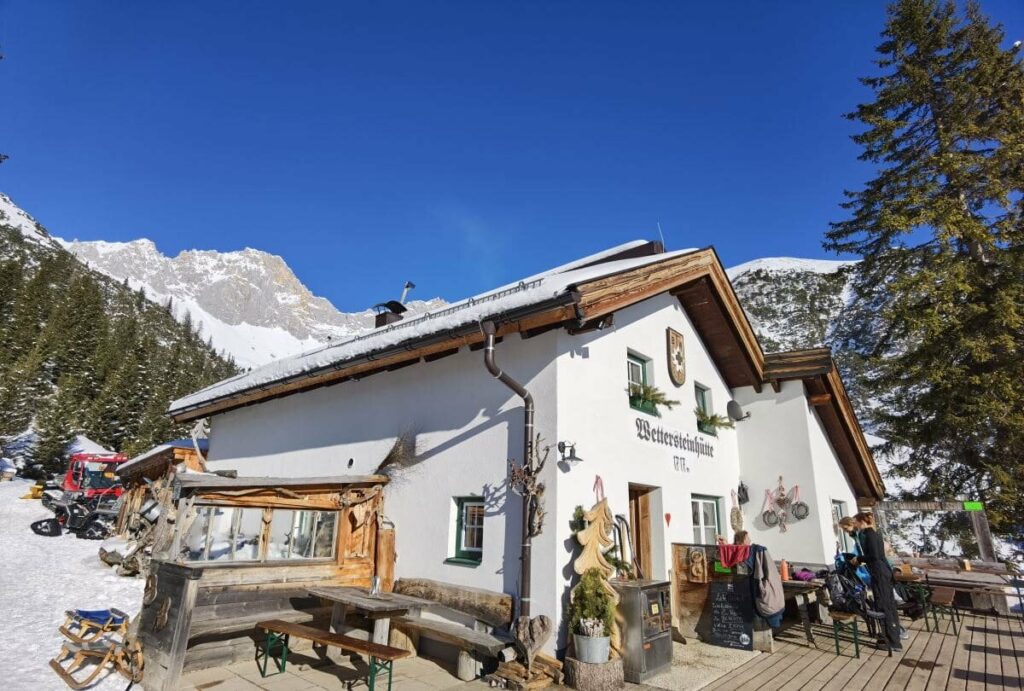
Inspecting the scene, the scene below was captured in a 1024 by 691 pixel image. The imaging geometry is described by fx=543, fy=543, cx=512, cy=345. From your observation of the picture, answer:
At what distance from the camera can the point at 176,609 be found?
6422mm

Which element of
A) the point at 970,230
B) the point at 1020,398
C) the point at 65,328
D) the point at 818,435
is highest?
the point at 65,328

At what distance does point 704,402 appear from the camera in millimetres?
11945

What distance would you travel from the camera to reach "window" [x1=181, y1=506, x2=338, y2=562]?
8.34 m

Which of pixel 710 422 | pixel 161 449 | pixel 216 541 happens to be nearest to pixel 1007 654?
pixel 710 422

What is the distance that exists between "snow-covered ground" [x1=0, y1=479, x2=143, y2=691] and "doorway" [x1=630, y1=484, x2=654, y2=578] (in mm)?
7330

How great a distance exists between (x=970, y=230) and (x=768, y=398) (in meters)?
8.40

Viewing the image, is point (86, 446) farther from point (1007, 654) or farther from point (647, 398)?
point (1007, 654)

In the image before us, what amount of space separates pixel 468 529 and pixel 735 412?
7.20 m

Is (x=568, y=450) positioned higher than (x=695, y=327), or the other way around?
(x=695, y=327)

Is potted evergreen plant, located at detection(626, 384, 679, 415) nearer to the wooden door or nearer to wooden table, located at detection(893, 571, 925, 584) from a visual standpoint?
the wooden door

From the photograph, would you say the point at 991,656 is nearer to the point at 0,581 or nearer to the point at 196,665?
the point at 196,665

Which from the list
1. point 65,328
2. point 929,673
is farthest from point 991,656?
point 65,328

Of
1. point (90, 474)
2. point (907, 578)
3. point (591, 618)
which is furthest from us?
point (90, 474)

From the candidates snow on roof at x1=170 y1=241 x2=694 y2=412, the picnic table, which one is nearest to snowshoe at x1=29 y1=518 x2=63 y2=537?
snow on roof at x1=170 y1=241 x2=694 y2=412
